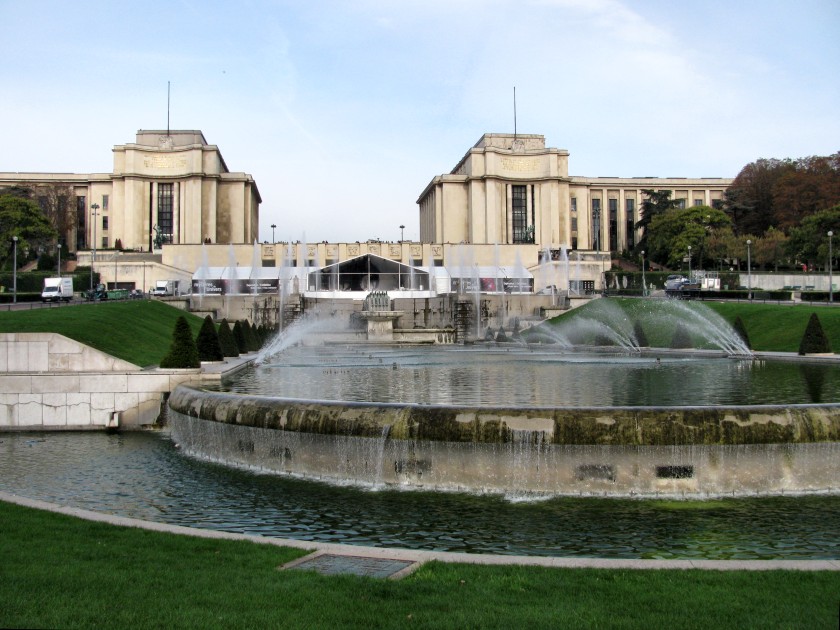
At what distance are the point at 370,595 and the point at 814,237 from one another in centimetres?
7787

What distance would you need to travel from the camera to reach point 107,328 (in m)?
31.2

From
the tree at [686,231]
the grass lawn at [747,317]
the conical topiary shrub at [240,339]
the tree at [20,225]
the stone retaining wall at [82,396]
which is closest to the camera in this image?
the stone retaining wall at [82,396]

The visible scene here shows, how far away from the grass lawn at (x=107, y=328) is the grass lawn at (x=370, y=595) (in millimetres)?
19648

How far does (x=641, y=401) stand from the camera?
15.4m

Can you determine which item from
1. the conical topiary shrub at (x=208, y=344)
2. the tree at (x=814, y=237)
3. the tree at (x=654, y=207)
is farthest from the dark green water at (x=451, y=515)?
the tree at (x=654, y=207)

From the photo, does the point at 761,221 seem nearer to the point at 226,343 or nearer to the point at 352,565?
the point at 226,343

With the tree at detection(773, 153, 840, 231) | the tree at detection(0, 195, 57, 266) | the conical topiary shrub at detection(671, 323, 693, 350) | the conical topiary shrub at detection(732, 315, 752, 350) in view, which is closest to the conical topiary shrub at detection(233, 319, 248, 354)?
the conical topiary shrub at detection(671, 323, 693, 350)

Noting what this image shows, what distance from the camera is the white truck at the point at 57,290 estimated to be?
5876 centimetres

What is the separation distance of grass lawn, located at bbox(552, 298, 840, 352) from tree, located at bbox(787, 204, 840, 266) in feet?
78.7

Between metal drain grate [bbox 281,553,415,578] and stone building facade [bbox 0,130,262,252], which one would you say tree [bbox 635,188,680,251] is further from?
metal drain grate [bbox 281,553,415,578]

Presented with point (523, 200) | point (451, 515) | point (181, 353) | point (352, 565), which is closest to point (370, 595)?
point (352, 565)

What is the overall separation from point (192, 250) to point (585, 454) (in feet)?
301

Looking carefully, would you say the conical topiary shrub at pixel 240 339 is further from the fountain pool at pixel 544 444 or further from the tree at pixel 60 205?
the tree at pixel 60 205

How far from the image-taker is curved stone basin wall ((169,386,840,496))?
1187 cm
